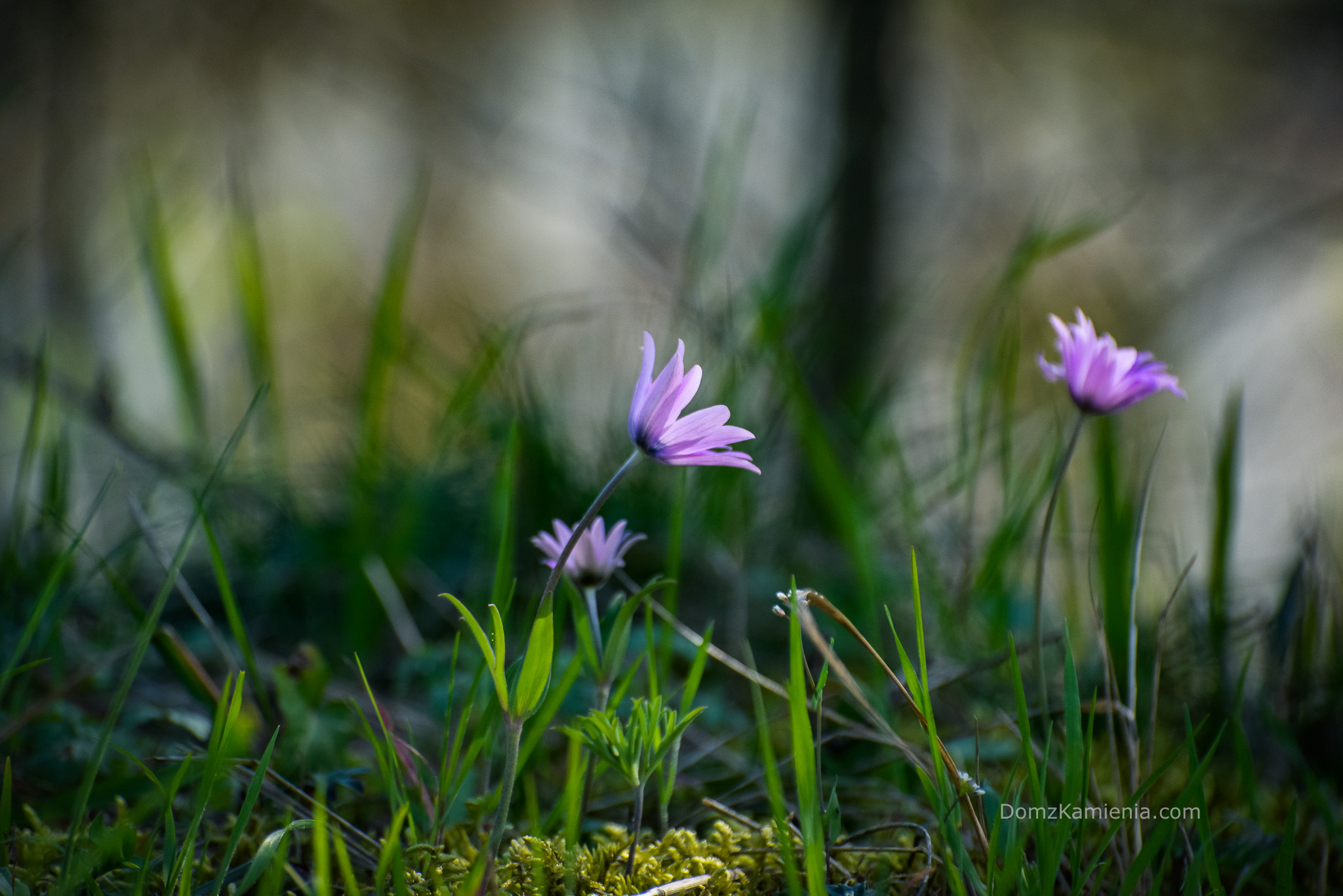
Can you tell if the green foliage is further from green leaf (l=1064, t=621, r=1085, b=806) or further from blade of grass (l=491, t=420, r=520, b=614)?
green leaf (l=1064, t=621, r=1085, b=806)

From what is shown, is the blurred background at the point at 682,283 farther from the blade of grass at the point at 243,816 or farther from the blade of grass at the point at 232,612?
the blade of grass at the point at 243,816

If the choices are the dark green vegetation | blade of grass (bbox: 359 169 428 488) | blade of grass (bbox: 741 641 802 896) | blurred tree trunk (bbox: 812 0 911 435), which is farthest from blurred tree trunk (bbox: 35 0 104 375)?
blade of grass (bbox: 741 641 802 896)

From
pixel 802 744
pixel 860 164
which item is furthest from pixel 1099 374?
pixel 860 164

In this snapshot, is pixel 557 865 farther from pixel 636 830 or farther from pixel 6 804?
pixel 6 804

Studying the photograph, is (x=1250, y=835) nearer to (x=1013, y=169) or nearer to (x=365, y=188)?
(x=1013, y=169)

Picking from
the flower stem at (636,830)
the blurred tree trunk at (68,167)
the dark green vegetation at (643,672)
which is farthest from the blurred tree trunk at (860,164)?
the blurred tree trunk at (68,167)

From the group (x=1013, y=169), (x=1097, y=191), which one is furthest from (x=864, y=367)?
(x=1013, y=169)
